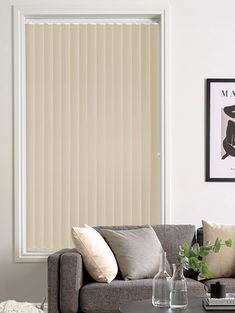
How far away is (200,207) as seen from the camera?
241 inches

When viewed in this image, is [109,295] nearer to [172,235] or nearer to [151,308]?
[151,308]

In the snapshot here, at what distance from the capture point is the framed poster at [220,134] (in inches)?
241

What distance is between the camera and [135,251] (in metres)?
5.25

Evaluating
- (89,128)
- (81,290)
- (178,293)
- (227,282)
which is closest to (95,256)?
(81,290)

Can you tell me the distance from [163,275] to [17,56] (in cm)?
272

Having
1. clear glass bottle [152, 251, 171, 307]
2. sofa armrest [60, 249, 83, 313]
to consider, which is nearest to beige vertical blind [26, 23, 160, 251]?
sofa armrest [60, 249, 83, 313]

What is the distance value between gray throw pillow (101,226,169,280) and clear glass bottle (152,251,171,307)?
0.93 metres

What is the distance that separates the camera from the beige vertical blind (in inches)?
243

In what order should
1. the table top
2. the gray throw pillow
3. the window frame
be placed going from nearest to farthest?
the table top
the gray throw pillow
the window frame

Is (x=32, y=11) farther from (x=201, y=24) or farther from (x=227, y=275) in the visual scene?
(x=227, y=275)

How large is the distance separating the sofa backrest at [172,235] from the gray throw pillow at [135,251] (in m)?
0.14

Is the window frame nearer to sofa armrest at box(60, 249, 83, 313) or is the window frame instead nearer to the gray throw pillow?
the gray throw pillow

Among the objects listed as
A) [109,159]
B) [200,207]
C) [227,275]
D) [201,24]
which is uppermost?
[201,24]

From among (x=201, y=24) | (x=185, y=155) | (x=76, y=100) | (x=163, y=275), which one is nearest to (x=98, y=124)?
(x=76, y=100)
